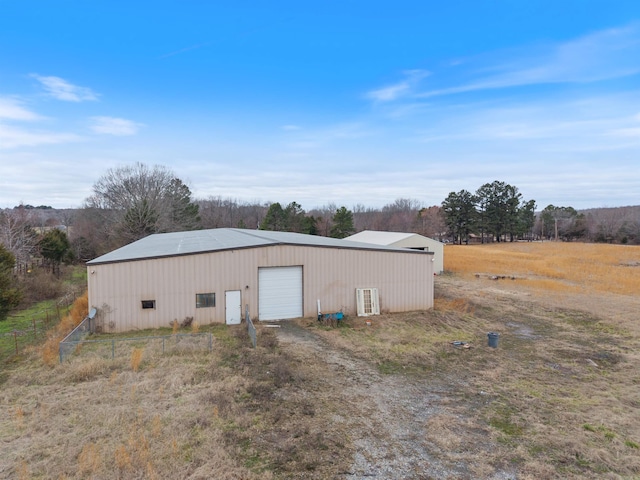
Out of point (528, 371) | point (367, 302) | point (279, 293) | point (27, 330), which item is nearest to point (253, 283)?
point (279, 293)

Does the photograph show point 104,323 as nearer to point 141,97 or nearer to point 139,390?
point 139,390

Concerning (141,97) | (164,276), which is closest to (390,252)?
(164,276)

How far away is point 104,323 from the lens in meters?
15.1

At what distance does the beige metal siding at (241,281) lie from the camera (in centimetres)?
1516

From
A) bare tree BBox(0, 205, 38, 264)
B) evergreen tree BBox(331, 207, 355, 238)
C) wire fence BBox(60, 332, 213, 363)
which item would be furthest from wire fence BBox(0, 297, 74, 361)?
evergreen tree BBox(331, 207, 355, 238)

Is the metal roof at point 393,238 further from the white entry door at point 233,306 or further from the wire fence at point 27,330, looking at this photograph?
the wire fence at point 27,330

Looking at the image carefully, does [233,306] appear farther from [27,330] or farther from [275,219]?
[275,219]

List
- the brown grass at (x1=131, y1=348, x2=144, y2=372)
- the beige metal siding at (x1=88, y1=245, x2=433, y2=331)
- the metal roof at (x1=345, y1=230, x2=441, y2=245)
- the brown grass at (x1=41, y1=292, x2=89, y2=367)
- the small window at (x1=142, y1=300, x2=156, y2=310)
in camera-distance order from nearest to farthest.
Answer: the brown grass at (x1=131, y1=348, x2=144, y2=372), the brown grass at (x1=41, y1=292, x2=89, y2=367), the beige metal siding at (x1=88, y1=245, x2=433, y2=331), the small window at (x1=142, y1=300, x2=156, y2=310), the metal roof at (x1=345, y1=230, x2=441, y2=245)

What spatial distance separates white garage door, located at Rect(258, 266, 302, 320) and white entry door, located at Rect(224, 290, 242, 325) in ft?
3.04

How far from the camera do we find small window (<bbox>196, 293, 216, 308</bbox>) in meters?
16.0

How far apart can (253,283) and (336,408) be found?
8921 millimetres

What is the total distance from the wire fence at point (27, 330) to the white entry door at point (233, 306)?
7.42 metres

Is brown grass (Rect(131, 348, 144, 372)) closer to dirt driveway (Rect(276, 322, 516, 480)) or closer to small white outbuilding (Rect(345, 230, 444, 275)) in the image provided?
dirt driveway (Rect(276, 322, 516, 480))

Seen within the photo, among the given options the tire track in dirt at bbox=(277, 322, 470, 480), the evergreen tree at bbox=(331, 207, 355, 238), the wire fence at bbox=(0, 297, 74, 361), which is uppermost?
the evergreen tree at bbox=(331, 207, 355, 238)
